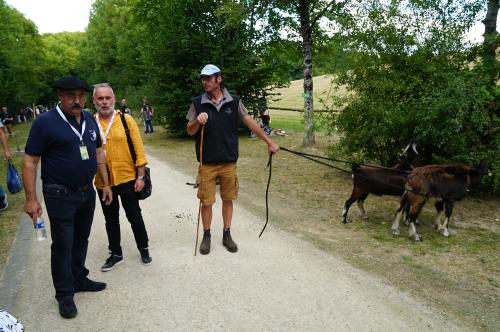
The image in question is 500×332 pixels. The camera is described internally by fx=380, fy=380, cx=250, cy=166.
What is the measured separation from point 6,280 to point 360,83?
24.6 feet

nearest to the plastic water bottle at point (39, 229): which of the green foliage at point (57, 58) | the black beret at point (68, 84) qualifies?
the black beret at point (68, 84)

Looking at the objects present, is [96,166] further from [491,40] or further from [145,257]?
[491,40]

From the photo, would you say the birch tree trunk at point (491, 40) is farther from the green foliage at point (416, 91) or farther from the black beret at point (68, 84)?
the black beret at point (68, 84)

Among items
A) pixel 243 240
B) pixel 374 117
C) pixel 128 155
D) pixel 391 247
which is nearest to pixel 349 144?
pixel 374 117

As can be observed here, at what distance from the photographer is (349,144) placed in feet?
Result: 29.4

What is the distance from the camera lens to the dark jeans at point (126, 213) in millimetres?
4422

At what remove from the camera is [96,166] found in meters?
3.76

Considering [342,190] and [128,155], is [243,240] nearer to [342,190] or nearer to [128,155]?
[128,155]

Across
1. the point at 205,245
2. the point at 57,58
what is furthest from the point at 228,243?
the point at 57,58

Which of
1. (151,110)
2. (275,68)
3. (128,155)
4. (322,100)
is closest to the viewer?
(128,155)

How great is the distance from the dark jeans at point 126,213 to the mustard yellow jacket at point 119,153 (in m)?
0.11

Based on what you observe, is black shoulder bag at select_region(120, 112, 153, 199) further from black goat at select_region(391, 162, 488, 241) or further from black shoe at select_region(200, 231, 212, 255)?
black goat at select_region(391, 162, 488, 241)

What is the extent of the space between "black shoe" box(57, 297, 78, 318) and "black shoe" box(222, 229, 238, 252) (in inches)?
79.7

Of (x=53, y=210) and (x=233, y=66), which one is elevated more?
(x=233, y=66)
